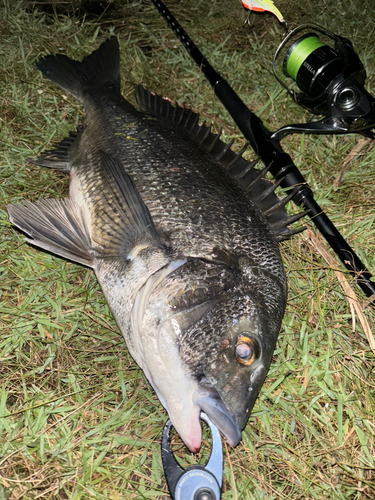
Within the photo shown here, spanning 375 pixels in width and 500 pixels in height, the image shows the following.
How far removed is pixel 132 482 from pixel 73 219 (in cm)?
165

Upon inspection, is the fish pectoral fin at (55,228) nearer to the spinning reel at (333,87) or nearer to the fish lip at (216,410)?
the fish lip at (216,410)

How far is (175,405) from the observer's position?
7.20 ft

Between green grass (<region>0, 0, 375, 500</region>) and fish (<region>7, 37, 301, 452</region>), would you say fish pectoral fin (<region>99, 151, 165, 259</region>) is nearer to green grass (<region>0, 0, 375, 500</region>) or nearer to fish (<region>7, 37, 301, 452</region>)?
fish (<region>7, 37, 301, 452</region>)

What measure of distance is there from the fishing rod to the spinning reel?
16 cm

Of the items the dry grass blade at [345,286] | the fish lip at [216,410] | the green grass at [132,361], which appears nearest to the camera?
the fish lip at [216,410]

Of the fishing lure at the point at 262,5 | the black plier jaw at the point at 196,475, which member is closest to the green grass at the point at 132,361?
the black plier jaw at the point at 196,475

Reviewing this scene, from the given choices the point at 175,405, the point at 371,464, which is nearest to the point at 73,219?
the point at 175,405

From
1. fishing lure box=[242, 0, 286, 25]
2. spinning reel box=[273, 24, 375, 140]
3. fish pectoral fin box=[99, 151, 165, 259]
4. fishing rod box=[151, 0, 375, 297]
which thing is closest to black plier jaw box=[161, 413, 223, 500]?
fish pectoral fin box=[99, 151, 165, 259]

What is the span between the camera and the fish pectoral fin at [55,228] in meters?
2.77

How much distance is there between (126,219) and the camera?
270 centimetres

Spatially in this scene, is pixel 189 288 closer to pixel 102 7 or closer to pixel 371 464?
pixel 371 464

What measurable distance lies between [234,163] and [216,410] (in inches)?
67.7

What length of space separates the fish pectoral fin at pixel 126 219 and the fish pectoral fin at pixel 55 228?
231 mm

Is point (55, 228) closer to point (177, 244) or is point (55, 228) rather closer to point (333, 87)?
point (177, 244)
